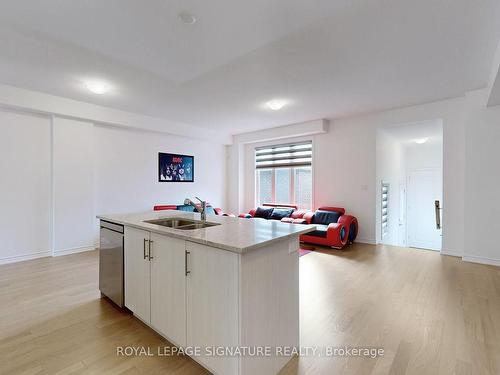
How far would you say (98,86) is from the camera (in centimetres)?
385

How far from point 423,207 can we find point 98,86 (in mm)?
8569

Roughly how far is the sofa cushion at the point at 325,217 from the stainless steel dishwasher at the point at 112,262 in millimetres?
4209

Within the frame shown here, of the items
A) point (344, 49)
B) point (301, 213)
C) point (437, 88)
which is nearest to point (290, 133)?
point (301, 213)

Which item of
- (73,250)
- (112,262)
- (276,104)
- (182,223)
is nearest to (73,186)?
(73,250)

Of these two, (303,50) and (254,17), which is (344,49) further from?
(254,17)

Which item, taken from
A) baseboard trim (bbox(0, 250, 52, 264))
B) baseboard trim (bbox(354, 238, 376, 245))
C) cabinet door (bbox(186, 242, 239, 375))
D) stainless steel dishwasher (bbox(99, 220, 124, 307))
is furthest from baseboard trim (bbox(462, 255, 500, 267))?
baseboard trim (bbox(0, 250, 52, 264))

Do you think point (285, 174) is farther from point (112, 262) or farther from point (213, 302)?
point (213, 302)

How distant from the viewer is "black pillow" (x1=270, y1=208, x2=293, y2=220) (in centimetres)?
631

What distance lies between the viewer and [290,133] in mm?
6395

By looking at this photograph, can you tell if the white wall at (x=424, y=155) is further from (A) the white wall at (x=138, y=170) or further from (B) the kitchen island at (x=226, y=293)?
(B) the kitchen island at (x=226, y=293)

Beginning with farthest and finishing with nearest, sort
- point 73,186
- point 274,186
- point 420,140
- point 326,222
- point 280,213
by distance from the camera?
point 274,186 < point 420,140 < point 280,213 < point 326,222 < point 73,186

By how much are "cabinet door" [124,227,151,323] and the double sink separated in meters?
0.24

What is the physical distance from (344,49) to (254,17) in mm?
1165

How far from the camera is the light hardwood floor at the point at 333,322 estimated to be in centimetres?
182
